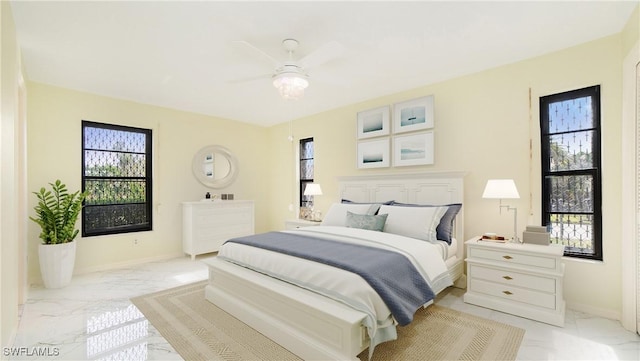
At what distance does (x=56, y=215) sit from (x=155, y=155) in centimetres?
165

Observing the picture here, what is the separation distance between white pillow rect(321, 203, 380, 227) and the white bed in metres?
0.59

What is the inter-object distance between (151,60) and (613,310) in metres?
5.24

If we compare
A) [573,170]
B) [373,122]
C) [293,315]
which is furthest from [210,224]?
[573,170]

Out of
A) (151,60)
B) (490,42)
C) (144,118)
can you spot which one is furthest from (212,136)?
(490,42)

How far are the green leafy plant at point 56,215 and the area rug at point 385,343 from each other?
1644 millimetres

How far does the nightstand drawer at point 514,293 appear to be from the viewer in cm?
265

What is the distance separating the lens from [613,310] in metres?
2.73

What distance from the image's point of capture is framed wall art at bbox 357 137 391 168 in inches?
175

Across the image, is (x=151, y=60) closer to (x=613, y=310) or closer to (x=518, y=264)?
(x=518, y=264)

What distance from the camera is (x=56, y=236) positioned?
3.65 metres

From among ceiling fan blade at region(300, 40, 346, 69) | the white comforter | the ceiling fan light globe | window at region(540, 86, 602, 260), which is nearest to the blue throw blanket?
the white comforter

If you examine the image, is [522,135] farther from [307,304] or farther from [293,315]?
[293,315]

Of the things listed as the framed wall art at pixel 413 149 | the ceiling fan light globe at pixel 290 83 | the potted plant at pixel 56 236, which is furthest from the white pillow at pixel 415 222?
the potted plant at pixel 56 236

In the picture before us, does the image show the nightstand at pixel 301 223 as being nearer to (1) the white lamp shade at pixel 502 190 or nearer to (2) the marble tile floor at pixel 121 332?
(2) the marble tile floor at pixel 121 332
